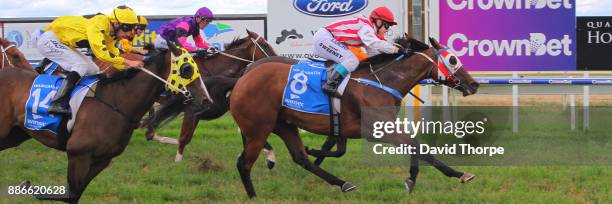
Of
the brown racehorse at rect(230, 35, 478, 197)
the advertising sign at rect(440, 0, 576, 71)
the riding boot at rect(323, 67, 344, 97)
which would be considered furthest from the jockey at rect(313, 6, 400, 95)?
the advertising sign at rect(440, 0, 576, 71)

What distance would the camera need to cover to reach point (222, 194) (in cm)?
680

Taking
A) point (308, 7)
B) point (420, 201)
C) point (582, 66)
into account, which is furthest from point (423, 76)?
point (582, 66)

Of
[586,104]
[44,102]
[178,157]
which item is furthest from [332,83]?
[586,104]

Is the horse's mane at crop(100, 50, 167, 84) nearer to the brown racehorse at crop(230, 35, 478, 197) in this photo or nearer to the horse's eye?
the brown racehorse at crop(230, 35, 478, 197)

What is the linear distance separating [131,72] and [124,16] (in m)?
0.43

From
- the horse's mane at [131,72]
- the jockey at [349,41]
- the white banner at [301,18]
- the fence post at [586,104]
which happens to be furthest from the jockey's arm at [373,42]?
the fence post at [586,104]

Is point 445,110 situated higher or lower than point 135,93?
lower

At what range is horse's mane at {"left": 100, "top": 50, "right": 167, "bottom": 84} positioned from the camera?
5867 mm

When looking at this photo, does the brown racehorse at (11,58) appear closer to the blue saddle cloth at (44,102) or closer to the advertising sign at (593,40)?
the blue saddle cloth at (44,102)

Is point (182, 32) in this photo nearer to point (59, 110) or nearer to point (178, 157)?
point (178, 157)

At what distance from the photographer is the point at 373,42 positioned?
6.79 metres

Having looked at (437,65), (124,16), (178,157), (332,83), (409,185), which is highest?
(124,16)

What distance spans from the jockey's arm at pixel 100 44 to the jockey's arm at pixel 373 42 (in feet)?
7.05

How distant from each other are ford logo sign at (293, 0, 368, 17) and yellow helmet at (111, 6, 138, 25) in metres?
5.24
